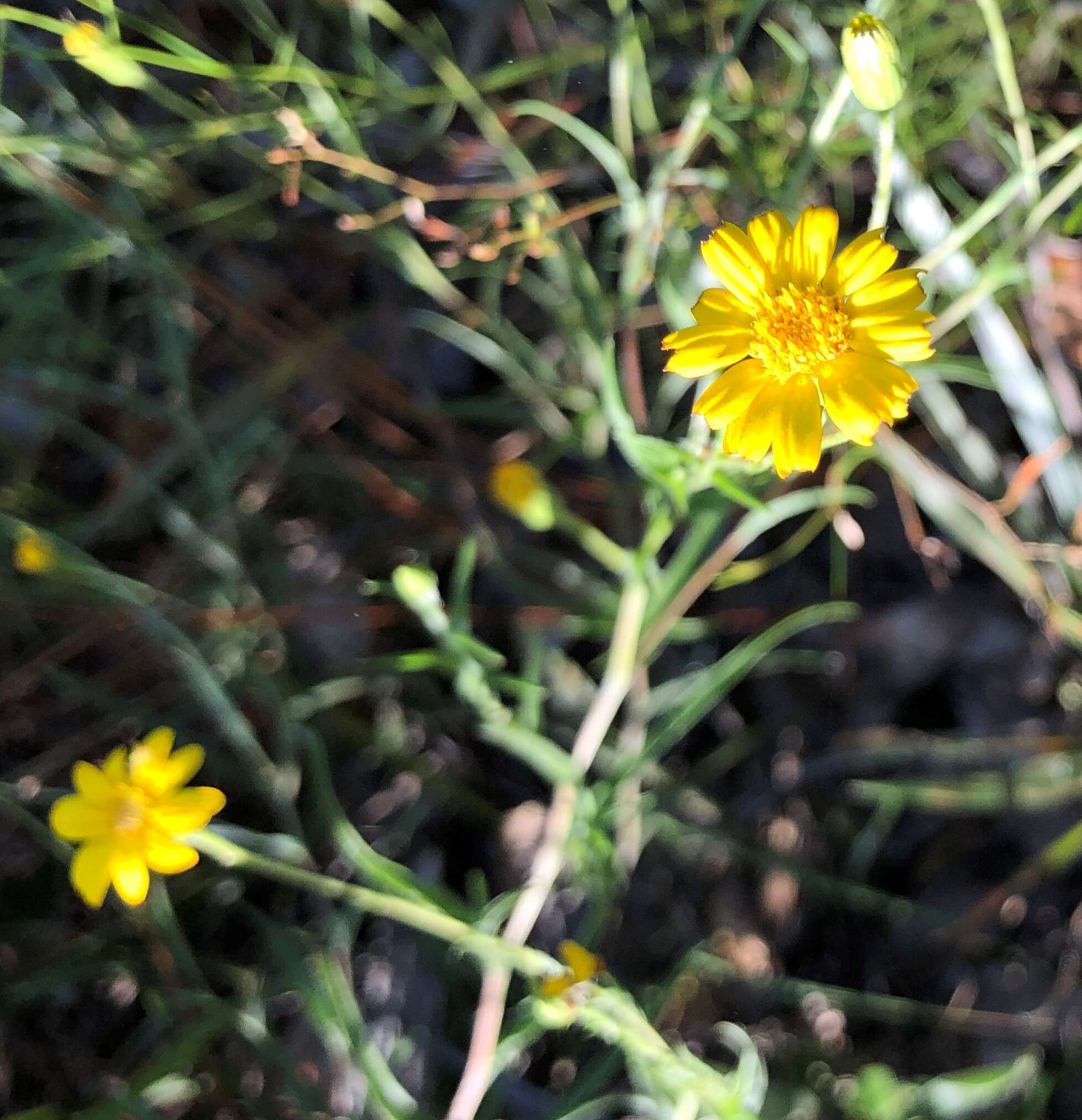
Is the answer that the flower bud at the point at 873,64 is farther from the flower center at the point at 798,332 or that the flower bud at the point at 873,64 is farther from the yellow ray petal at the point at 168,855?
the yellow ray petal at the point at 168,855

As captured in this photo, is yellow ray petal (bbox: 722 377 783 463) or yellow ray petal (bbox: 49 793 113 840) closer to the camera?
yellow ray petal (bbox: 722 377 783 463)

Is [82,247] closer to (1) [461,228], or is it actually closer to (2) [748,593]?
(1) [461,228]

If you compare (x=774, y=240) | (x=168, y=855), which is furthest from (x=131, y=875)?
(x=774, y=240)

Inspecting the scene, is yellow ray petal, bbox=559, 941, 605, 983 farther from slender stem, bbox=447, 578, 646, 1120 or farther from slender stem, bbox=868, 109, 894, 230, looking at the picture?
slender stem, bbox=868, 109, 894, 230

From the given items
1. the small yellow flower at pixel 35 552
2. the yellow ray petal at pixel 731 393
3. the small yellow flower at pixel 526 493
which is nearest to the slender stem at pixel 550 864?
the small yellow flower at pixel 526 493

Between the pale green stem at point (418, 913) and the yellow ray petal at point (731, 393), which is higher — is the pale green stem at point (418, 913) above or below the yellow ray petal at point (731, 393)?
below

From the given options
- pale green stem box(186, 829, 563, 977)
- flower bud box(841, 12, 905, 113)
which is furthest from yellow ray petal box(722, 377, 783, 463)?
pale green stem box(186, 829, 563, 977)
